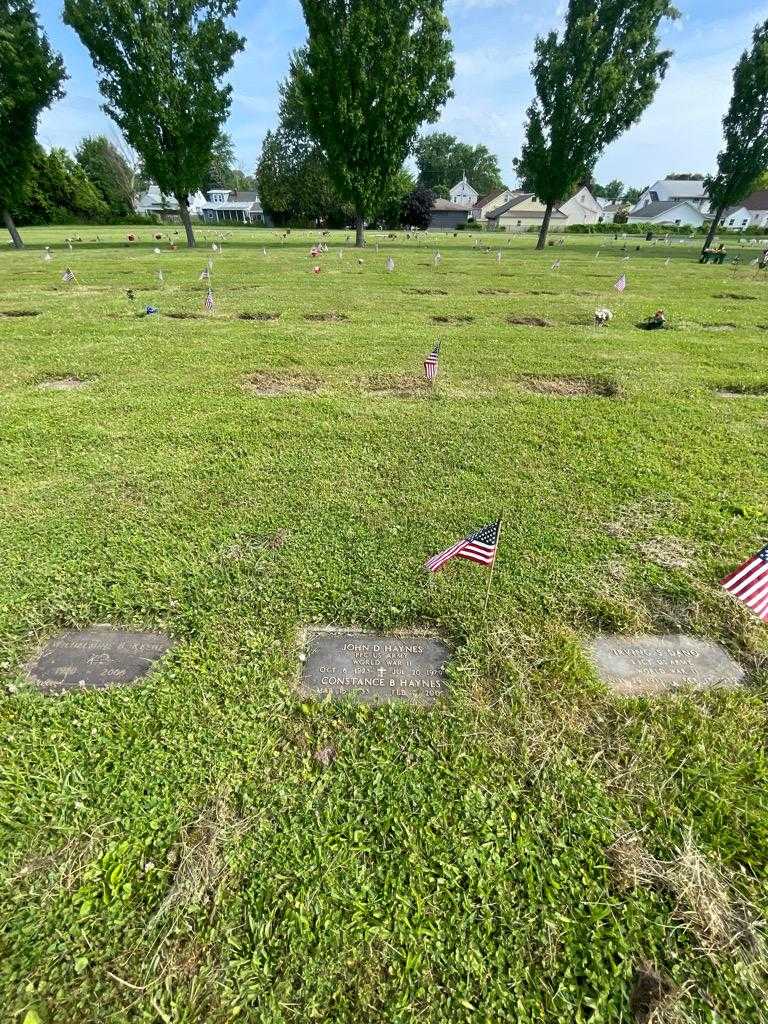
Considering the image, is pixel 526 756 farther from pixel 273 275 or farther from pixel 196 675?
pixel 273 275

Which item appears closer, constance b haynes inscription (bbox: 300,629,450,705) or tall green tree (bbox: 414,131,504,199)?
constance b haynes inscription (bbox: 300,629,450,705)

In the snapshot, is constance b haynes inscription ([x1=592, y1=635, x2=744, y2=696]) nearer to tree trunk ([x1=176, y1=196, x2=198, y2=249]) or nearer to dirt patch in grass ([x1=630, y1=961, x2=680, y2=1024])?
dirt patch in grass ([x1=630, y1=961, x2=680, y2=1024])

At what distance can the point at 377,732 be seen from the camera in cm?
229

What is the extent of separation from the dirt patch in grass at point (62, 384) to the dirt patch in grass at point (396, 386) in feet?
12.3

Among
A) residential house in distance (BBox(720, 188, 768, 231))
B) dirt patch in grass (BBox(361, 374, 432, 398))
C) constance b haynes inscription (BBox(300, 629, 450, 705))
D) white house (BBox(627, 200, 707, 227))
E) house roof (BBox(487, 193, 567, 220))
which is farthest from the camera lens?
white house (BBox(627, 200, 707, 227))

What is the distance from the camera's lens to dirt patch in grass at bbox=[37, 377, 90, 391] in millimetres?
6355

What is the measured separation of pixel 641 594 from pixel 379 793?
2074 millimetres

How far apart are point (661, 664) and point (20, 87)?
3037 cm

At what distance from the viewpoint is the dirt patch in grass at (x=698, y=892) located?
1638mm

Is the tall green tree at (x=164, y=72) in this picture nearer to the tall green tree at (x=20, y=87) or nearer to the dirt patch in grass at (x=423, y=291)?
the tall green tree at (x=20, y=87)

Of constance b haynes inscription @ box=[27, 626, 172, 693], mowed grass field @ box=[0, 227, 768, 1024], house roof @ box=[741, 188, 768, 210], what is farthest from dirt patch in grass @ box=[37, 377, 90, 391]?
house roof @ box=[741, 188, 768, 210]

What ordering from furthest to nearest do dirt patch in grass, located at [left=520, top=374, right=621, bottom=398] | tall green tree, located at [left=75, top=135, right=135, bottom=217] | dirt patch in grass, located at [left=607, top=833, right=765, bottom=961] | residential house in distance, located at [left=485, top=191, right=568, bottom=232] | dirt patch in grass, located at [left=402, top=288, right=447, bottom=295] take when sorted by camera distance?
1. residential house in distance, located at [left=485, top=191, right=568, bottom=232]
2. tall green tree, located at [left=75, top=135, right=135, bottom=217]
3. dirt patch in grass, located at [left=402, top=288, right=447, bottom=295]
4. dirt patch in grass, located at [left=520, top=374, right=621, bottom=398]
5. dirt patch in grass, located at [left=607, top=833, right=765, bottom=961]

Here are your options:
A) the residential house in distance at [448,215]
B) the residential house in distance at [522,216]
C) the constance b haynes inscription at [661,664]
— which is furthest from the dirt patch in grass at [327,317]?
the residential house in distance at [448,215]

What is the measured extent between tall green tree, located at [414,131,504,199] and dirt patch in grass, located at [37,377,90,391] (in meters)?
105
